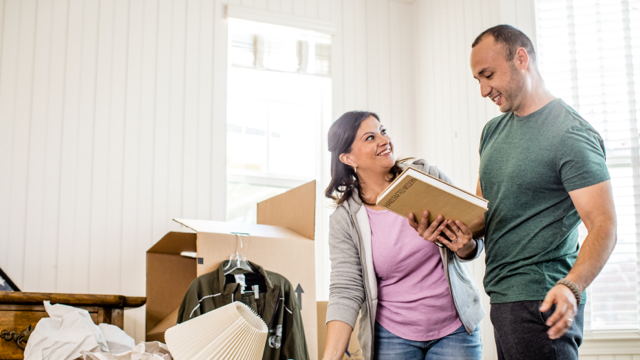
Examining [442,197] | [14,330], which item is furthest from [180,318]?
[442,197]

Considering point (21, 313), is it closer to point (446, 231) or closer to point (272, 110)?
point (446, 231)

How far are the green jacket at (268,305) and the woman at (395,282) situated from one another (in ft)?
1.79

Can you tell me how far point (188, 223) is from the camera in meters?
2.11

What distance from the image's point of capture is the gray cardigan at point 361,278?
146 centimetres

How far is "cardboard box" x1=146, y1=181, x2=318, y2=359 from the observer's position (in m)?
2.13

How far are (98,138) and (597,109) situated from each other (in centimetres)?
246

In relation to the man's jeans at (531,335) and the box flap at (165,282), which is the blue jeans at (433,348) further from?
the box flap at (165,282)

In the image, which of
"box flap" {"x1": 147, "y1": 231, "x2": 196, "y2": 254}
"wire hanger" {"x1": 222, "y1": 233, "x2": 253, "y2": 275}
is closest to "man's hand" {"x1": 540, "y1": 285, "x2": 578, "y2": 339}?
"wire hanger" {"x1": 222, "y1": 233, "x2": 253, "y2": 275}

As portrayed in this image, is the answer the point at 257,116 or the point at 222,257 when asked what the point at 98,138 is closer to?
the point at 257,116

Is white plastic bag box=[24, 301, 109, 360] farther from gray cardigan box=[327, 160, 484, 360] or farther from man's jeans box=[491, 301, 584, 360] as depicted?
man's jeans box=[491, 301, 584, 360]

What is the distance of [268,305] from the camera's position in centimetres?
206

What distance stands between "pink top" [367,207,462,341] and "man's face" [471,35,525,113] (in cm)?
45

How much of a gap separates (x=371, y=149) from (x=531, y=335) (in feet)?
2.48

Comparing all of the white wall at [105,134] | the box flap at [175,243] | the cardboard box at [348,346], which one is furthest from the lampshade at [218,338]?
the white wall at [105,134]
